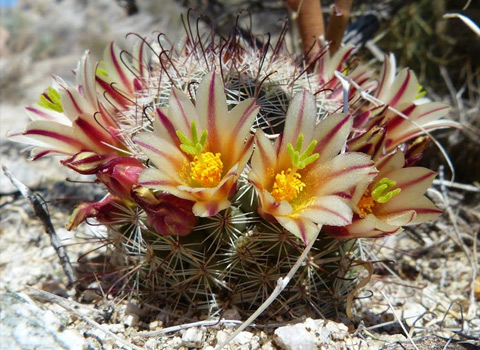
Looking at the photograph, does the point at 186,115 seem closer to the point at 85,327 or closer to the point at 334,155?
the point at 334,155

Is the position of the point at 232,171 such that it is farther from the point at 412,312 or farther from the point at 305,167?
the point at 412,312

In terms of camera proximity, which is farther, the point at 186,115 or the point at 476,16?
the point at 476,16

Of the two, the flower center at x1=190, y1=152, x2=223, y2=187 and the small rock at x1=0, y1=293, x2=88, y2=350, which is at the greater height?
the flower center at x1=190, y1=152, x2=223, y2=187

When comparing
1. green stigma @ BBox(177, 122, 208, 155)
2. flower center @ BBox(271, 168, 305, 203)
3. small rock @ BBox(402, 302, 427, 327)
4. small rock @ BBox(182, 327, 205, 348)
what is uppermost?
green stigma @ BBox(177, 122, 208, 155)

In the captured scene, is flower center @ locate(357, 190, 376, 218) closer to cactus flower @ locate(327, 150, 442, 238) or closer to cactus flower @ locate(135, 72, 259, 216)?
cactus flower @ locate(327, 150, 442, 238)

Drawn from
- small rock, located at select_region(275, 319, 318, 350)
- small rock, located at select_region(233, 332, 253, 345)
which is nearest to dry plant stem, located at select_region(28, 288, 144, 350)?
small rock, located at select_region(233, 332, 253, 345)

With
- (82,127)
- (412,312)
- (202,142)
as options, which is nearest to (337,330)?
(412,312)

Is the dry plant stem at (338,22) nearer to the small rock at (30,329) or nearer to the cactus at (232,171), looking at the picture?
the cactus at (232,171)

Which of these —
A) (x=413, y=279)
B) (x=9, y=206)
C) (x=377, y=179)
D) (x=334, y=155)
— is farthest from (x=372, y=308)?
(x=9, y=206)
